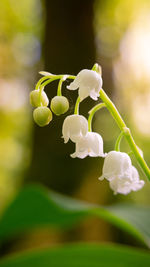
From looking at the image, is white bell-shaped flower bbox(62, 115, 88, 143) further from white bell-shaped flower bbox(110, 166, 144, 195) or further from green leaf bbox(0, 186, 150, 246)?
green leaf bbox(0, 186, 150, 246)

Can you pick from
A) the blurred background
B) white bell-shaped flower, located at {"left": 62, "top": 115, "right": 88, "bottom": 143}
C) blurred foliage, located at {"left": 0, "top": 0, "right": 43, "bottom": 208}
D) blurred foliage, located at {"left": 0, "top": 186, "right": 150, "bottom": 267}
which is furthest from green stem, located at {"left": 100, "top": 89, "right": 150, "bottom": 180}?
blurred foliage, located at {"left": 0, "top": 0, "right": 43, "bottom": 208}

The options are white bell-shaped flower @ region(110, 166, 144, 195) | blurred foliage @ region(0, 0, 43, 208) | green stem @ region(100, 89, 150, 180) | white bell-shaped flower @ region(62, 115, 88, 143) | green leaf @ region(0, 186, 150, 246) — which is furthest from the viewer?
blurred foliage @ region(0, 0, 43, 208)

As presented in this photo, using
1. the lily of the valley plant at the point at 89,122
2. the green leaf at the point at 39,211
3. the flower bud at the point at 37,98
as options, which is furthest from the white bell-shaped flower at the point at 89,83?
the green leaf at the point at 39,211

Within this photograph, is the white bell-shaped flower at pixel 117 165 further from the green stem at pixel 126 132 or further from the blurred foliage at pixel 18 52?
the blurred foliage at pixel 18 52

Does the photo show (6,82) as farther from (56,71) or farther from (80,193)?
(80,193)

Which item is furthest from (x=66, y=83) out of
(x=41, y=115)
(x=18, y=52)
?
(x=18, y=52)

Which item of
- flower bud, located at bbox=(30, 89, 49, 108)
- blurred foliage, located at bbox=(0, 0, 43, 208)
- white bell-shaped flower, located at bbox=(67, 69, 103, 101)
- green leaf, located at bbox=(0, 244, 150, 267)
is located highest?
blurred foliage, located at bbox=(0, 0, 43, 208)
